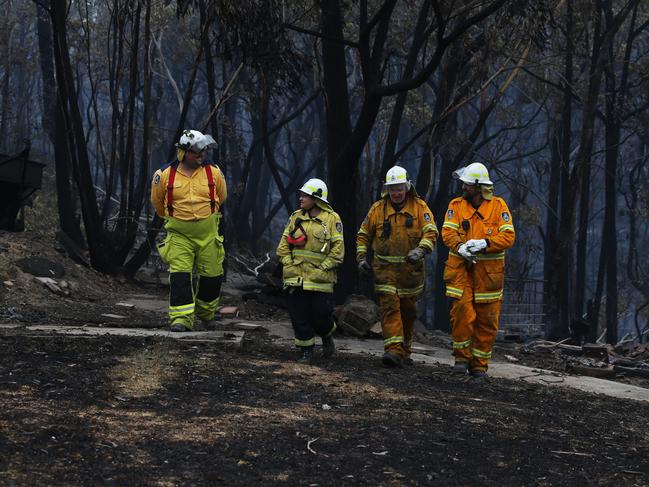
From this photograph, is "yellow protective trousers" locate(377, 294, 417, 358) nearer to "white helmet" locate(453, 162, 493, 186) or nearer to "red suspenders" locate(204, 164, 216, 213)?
"white helmet" locate(453, 162, 493, 186)

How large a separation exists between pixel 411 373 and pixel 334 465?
3.96 m

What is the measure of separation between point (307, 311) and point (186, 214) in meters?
1.45

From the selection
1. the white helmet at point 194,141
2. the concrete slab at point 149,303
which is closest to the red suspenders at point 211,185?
the white helmet at point 194,141

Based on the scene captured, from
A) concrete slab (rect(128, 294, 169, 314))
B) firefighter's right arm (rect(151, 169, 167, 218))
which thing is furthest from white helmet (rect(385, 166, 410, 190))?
concrete slab (rect(128, 294, 169, 314))

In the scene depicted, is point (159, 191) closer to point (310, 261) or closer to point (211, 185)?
point (211, 185)

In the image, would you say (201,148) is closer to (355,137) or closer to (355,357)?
(355,357)

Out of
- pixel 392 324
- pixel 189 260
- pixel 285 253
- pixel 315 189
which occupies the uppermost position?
pixel 315 189

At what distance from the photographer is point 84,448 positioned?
505 cm

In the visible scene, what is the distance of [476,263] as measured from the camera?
897 centimetres

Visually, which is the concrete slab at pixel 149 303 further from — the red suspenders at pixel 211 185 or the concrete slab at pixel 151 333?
the red suspenders at pixel 211 185

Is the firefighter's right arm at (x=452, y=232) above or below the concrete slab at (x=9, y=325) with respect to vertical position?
above

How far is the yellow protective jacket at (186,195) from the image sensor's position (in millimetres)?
9508

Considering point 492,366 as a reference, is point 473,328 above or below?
above

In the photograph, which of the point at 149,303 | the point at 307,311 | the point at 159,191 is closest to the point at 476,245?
the point at 307,311
